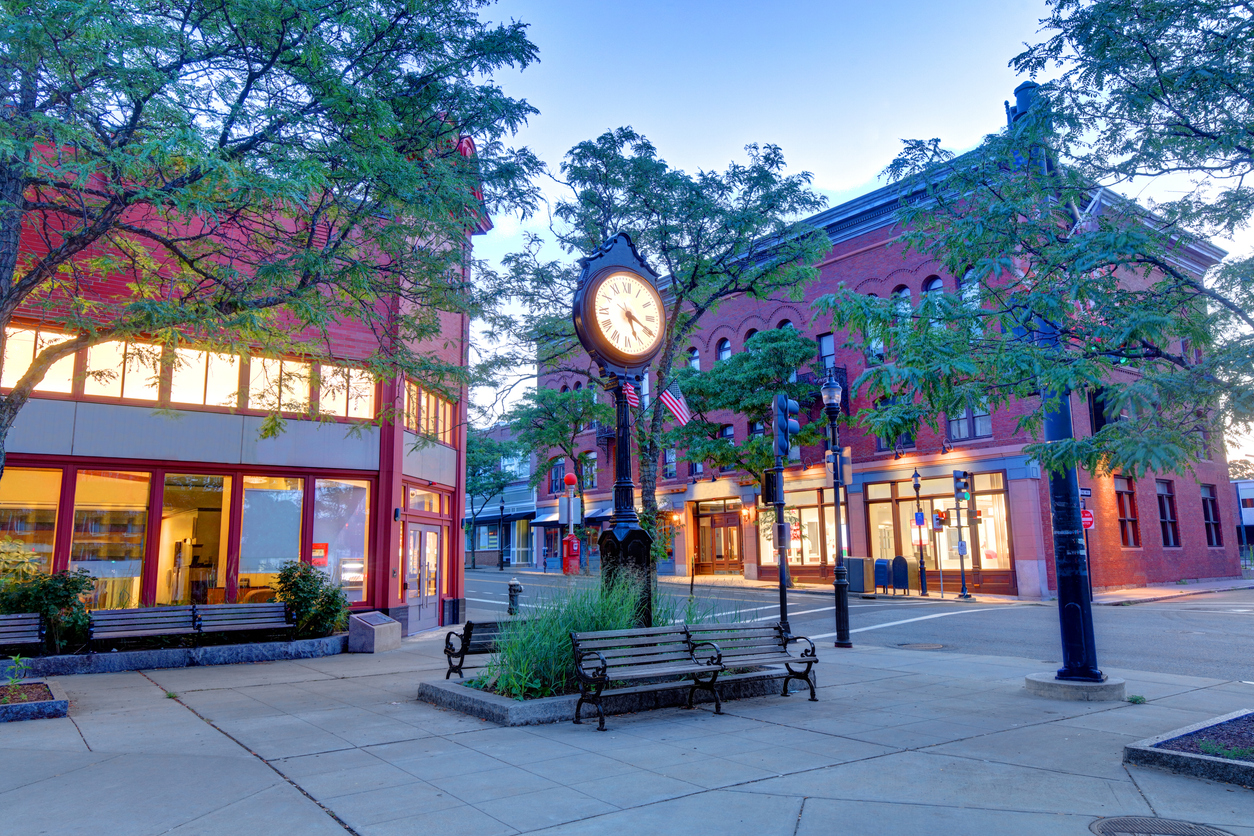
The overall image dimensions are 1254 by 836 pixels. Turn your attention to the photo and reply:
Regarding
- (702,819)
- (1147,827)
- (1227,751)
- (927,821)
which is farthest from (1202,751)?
(702,819)

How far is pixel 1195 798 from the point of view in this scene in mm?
5332

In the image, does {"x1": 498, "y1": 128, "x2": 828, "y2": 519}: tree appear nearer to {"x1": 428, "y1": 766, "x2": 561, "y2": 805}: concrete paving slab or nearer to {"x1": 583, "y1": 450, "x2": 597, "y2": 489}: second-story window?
{"x1": 428, "y1": 766, "x2": 561, "y2": 805}: concrete paving slab

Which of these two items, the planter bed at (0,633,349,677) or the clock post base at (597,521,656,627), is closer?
the clock post base at (597,521,656,627)

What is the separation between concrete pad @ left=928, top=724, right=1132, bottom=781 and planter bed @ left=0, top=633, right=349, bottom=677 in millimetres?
10248

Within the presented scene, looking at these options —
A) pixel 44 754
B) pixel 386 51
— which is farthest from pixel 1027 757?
pixel 386 51

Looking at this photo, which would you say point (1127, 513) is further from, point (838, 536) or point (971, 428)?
point (838, 536)

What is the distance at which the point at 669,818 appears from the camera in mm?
4891

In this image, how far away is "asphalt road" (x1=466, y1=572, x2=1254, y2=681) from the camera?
495 inches

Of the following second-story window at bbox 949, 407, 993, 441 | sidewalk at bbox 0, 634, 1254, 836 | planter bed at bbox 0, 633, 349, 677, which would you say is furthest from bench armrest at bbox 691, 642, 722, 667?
second-story window at bbox 949, 407, 993, 441

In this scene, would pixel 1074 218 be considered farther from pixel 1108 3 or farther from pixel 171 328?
pixel 171 328

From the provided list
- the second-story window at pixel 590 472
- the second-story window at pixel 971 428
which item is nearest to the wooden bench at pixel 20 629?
the second-story window at pixel 971 428

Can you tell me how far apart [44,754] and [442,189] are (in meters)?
7.08

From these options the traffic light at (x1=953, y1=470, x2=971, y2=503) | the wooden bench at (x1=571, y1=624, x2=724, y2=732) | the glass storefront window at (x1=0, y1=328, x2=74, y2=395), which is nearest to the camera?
the wooden bench at (x1=571, y1=624, x2=724, y2=732)

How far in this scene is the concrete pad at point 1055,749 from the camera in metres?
6.12
